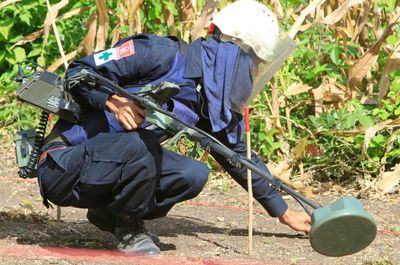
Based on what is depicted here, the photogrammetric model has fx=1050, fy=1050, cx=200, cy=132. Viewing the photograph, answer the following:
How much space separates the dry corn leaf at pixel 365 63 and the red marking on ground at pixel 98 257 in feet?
7.93

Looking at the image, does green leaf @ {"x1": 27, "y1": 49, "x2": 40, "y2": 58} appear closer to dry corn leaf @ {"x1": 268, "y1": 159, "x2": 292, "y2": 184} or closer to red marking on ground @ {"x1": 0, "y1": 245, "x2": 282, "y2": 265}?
dry corn leaf @ {"x1": 268, "y1": 159, "x2": 292, "y2": 184}

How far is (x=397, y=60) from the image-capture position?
253 inches

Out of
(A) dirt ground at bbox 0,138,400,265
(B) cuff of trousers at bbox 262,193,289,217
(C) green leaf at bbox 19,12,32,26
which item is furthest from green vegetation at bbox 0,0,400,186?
(B) cuff of trousers at bbox 262,193,289,217

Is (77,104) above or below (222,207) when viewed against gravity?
above

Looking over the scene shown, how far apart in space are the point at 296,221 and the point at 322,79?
6.75 feet

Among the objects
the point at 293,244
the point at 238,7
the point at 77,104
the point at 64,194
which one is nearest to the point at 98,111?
the point at 77,104

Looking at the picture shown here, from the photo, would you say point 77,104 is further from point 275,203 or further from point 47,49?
point 47,49

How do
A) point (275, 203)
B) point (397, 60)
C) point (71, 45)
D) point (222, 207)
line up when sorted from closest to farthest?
point (275, 203)
point (222, 207)
point (397, 60)
point (71, 45)

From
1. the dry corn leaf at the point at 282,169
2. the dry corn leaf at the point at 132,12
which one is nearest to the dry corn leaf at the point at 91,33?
the dry corn leaf at the point at 132,12

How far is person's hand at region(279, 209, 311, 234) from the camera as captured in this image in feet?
15.9

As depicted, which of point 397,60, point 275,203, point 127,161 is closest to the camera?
point 127,161

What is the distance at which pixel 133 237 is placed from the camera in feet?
14.8

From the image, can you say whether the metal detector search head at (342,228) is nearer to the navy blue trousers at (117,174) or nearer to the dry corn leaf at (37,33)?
the navy blue trousers at (117,174)

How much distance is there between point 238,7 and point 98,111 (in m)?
0.72
